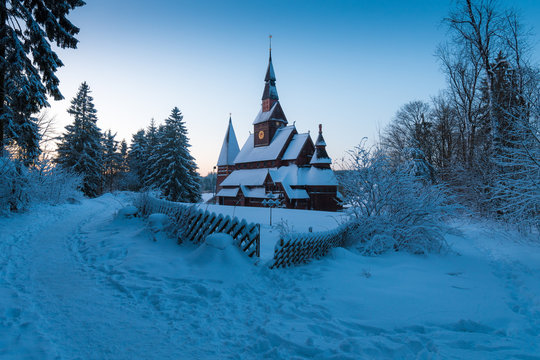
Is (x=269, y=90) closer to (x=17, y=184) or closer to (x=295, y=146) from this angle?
(x=295, y=146)

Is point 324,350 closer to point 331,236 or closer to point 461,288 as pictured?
point 461,288

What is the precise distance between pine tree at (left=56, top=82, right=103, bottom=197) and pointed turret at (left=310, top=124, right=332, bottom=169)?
91.4ft

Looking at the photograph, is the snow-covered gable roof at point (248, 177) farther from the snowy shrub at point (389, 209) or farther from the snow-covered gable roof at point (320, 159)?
the snowy shrub at point (389, 209)

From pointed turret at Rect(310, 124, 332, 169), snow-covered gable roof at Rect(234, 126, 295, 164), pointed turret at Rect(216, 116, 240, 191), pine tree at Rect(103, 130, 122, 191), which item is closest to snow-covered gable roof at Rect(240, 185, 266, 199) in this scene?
snow-covered gable roof at Rect(234, 126, 295, 164)

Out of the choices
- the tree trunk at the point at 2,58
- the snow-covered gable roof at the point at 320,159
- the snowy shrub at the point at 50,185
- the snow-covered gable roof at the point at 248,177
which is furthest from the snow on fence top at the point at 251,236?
the snow-covered gable roof at the point at 248,177

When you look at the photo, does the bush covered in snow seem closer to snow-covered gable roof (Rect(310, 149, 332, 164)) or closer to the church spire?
snow-covered gable roof (Rect(310, 149, 332, 164))

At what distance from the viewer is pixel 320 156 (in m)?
30.4

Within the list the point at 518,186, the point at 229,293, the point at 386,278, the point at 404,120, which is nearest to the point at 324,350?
the point at 229,293

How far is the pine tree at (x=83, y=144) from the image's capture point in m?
30.6

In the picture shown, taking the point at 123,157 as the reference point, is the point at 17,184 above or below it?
below

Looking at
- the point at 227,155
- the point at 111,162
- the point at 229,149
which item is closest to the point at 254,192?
the point at 227,155

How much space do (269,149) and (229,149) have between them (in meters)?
10.8

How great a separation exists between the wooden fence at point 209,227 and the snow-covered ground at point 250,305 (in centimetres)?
39

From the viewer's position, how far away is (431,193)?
7.87 metres
